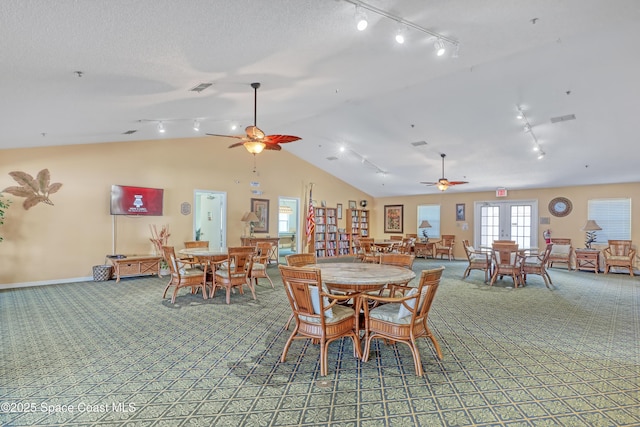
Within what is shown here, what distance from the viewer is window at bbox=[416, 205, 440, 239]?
12.2m

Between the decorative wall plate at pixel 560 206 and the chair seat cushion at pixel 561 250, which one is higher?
the decorative wall plate at pixel 560 206

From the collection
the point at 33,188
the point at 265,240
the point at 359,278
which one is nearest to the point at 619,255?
the point at 359,278

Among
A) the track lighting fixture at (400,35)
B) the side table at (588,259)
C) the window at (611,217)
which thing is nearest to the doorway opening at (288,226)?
the track lighting fixture at (400,35)

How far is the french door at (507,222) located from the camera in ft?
33.7

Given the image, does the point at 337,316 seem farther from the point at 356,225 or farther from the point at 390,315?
the point at 356,225

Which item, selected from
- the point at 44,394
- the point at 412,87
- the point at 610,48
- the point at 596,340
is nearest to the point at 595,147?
the point at 610,48

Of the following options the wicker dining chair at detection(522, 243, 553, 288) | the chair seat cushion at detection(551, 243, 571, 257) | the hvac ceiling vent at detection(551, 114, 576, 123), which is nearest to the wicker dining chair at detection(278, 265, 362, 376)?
the wicker dining chair at detection(522, 243, 553, 288)

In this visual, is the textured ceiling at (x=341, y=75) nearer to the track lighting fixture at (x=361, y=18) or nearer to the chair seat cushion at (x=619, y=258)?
the track lighting fixture at (x=361, y=18)

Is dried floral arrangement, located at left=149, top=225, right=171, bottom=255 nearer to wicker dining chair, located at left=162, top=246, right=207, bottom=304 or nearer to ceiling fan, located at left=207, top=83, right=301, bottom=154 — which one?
wicker dining chair, located at left=162, top=246, right=207, bottom=304

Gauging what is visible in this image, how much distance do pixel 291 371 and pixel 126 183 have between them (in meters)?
6.73

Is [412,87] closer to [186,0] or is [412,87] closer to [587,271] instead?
[186,0]

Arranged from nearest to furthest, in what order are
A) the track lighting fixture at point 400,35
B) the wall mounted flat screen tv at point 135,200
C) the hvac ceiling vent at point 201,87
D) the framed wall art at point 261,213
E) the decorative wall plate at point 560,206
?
the track lighting fixture at point 400,35
the hvac ceiling vent at point 201,87
the wall mounted flat screen tv at point 135,200
the decorative wall plate at point 560,206
the framed wall art at point 261,213

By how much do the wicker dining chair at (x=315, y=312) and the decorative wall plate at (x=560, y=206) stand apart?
977cm

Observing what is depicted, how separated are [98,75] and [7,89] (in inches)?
39.7
